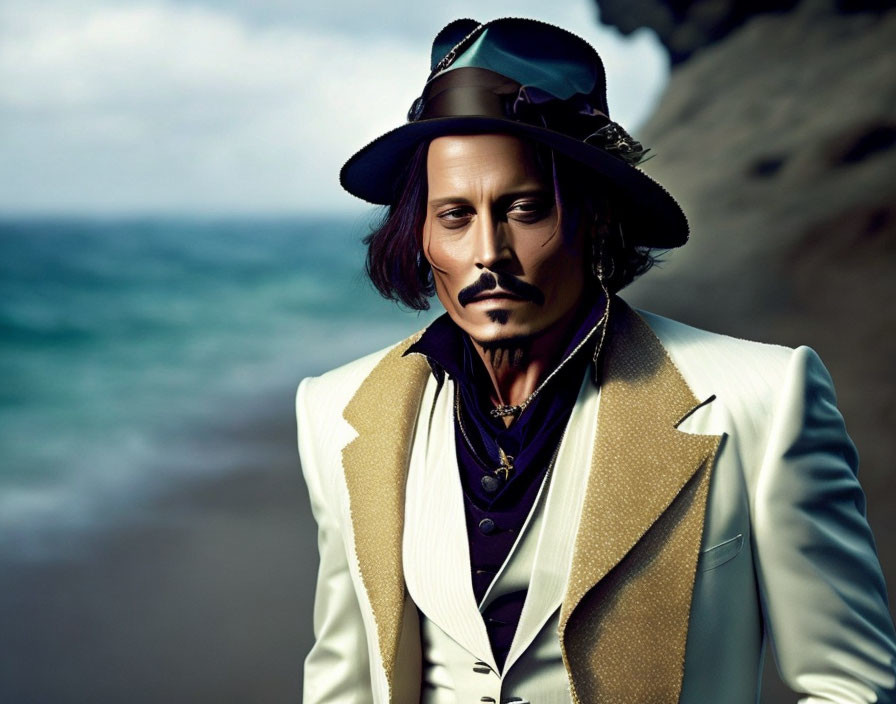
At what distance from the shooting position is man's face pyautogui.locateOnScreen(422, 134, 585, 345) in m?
1.57

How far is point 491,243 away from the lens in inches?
61.7

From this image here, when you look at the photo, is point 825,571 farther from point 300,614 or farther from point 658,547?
point 300,614

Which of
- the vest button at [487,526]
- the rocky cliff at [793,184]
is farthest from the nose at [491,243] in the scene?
the rocky cliff at [793,184]

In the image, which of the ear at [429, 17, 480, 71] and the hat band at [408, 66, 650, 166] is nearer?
the hat band at [408, 66, 650, 166]

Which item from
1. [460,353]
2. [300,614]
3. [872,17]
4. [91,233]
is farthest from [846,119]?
[91,233]

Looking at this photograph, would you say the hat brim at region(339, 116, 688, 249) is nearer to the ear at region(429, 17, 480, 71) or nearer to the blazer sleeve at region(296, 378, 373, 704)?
the ear at region(429, 17, 480, 71)

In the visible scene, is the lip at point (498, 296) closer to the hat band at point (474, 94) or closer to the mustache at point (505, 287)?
the mustache at point (505, 287)

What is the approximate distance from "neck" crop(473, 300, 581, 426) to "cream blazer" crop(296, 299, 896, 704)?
7 centimetres

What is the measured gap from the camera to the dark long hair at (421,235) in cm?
161

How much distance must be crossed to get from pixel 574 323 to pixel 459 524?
309 millimetres

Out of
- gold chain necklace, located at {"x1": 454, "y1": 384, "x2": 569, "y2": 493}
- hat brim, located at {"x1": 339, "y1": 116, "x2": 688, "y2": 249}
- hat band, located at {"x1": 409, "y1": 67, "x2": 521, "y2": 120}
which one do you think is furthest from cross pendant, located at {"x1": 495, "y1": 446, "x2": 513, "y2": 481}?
hat band, located at {"x1": 409, "y1": 67, "x2": 521, "y2": 120}

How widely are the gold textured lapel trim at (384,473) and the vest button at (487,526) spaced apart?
0.39 ft

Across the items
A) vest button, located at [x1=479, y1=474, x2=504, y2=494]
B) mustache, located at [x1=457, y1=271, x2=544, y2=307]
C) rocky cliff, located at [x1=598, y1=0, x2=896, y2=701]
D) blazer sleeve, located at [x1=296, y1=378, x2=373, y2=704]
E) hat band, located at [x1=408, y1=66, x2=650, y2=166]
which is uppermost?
rocky cliff, located at [x1=598, y1=0, x2=896, y2=701]

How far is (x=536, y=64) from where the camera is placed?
159 cm
